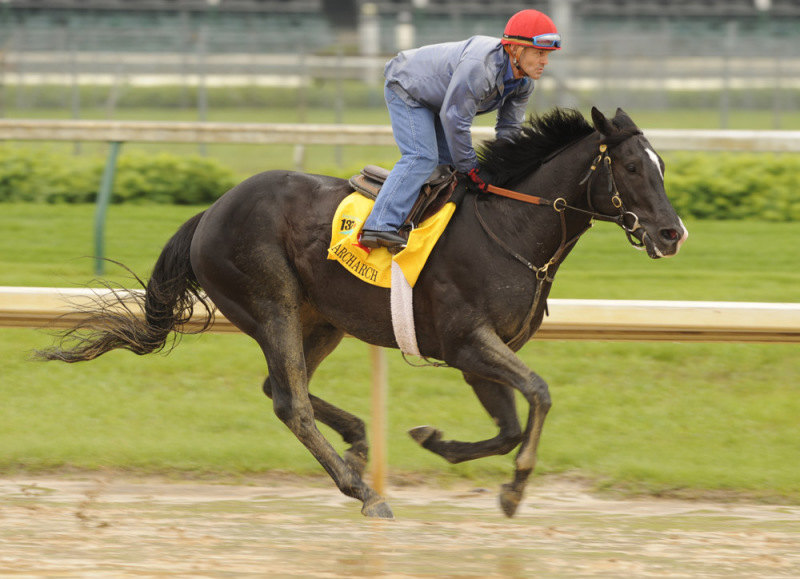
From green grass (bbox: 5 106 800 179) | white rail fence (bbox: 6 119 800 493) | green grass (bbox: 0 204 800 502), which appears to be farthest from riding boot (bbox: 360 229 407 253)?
green grass (bbox: 5 106 800 179)

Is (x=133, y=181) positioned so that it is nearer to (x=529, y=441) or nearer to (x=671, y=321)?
(x=671, y=321)

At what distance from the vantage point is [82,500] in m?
5.34

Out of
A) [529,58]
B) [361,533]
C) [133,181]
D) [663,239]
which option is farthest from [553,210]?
[133,181]

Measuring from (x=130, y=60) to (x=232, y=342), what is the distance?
9398 millimetres

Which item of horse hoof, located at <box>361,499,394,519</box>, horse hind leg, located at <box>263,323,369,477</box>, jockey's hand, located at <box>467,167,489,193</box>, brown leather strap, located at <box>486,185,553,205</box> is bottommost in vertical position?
horse hoof, located at <box>361,499,394,519</box>

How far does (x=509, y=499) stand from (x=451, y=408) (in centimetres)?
158

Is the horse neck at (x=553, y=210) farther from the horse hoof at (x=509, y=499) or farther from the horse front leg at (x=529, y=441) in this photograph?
the horse hoof at (x=509, y=499)

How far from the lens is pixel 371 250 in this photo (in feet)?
16.5

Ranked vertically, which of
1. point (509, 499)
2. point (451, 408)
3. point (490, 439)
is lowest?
point (451, 408)

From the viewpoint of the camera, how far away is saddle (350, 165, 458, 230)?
5.00m

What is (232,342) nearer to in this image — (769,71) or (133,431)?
(133,431)

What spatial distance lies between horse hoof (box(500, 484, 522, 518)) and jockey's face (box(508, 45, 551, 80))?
67.3 inches

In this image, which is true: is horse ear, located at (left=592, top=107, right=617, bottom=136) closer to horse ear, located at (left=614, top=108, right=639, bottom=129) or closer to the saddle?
horse ear, located at (left=614, top=108, right=639, bottom=129)

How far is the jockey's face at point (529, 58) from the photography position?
4.84 meters
